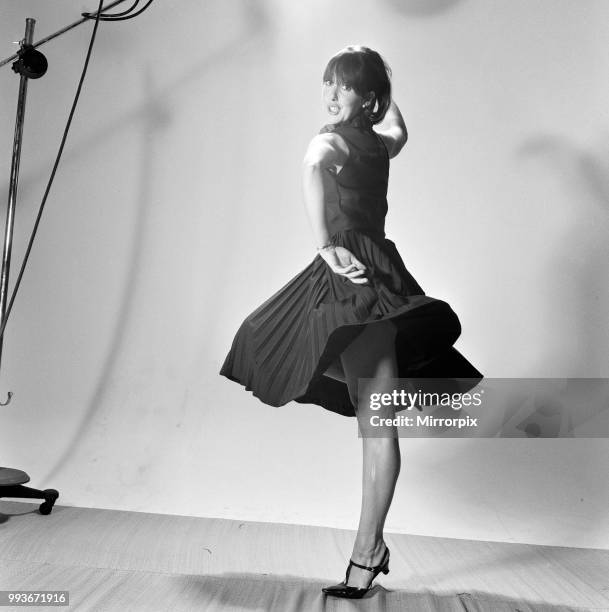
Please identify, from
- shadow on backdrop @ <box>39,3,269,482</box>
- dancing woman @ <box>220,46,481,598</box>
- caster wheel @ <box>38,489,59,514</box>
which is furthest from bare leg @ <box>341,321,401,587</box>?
caster wheel @ <box>38,489,59,514</box>

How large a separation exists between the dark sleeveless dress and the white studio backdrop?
11 centimetres

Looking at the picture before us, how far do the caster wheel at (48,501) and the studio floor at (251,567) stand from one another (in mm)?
29

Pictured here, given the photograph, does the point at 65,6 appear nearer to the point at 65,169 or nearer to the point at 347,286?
the point at 65,169

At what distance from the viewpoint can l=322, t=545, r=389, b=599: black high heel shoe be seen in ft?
5.71

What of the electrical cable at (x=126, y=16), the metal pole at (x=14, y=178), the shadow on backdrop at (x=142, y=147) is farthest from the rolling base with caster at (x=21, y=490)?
the electrical cable at (x=126, y=16)

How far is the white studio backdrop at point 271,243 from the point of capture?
217 cm

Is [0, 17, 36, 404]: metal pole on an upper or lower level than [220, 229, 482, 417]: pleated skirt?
upper

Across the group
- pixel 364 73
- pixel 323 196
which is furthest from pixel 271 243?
pixel 364 73

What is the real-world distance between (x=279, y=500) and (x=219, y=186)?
1.05 m

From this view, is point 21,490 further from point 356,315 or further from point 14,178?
point 356,315

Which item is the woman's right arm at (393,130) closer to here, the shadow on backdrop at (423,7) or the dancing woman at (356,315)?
the dancing woman at (356,315)

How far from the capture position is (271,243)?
227 cm

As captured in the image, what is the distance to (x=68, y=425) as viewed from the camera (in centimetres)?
229

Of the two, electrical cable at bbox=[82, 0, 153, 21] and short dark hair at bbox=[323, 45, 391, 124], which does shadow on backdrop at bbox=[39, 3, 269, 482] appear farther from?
short dark hair at bbox=[323, 45, 391, 124]
